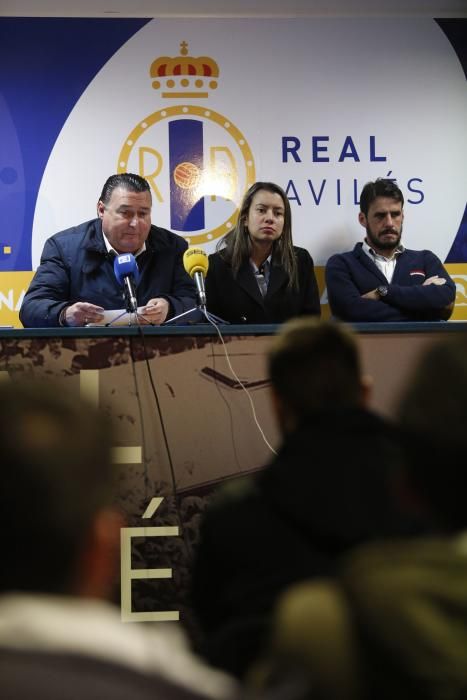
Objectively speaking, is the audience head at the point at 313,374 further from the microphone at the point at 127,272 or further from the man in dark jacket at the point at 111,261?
the man in dark jacket at the point at 111,261

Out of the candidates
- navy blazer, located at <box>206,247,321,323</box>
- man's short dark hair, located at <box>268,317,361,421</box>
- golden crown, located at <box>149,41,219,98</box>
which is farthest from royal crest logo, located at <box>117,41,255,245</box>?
man's short dark hair, located at <box>268,317,361,421</box>

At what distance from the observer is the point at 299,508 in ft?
5.06

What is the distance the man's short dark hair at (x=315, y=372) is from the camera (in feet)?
5.64

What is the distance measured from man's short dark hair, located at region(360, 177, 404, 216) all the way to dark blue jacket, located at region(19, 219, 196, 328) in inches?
45.2

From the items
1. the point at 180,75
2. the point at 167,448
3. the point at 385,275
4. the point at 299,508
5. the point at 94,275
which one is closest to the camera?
the point at 299,508

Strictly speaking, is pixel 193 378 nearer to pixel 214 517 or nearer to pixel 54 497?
pixel 214 517

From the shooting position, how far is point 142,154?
564 centimetres

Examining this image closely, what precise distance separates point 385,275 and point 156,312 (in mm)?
1638

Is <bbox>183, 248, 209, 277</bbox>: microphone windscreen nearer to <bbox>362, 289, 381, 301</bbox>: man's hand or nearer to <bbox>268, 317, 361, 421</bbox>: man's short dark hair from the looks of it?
<bbox>362, 289, 381, 301</bbox>: man's hand

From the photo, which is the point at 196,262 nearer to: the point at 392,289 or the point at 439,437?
the point at 392,289

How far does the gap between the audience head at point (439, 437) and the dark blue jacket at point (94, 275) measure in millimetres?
3390

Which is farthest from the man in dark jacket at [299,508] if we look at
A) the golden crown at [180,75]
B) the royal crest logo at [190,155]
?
the golden crown at [180,75]

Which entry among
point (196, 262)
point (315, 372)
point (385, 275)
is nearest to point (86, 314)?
point (196, 262)

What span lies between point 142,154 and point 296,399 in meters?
4.15
